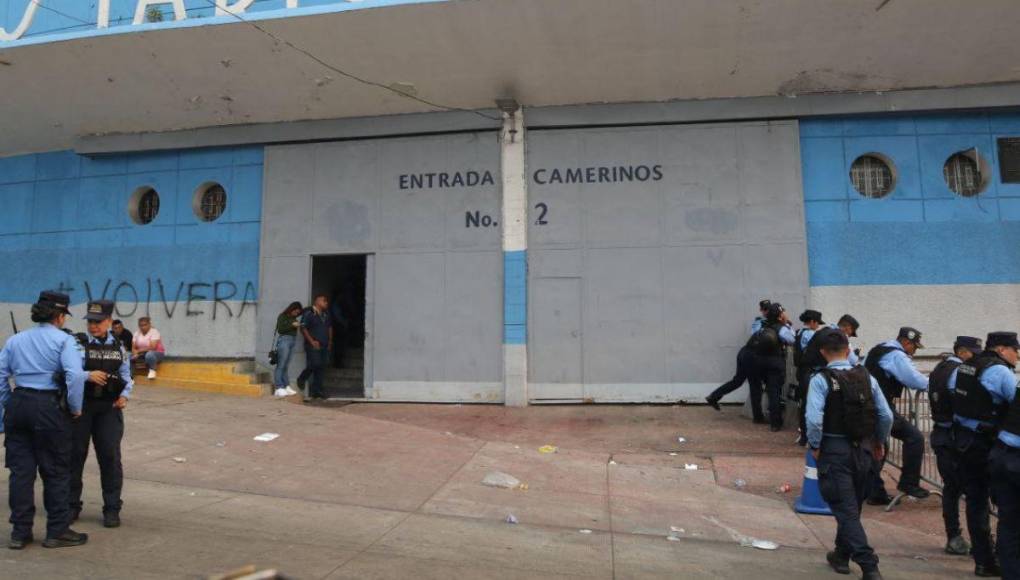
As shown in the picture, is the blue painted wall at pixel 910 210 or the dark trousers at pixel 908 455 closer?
the dark trousers at pixel 908 455

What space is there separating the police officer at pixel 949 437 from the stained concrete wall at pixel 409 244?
6996mm

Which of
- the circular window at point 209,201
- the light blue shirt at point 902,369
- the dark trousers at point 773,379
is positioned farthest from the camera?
the circular window at point 209,201

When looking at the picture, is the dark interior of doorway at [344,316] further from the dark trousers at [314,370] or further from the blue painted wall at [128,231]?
the blue painted wall at [128,231]

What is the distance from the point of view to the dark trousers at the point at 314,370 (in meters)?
11.0

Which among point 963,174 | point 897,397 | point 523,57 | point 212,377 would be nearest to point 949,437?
point 897,397

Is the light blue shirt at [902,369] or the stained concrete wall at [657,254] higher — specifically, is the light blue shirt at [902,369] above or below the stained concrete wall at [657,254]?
below

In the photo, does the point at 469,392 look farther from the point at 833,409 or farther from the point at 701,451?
the point at 833,409

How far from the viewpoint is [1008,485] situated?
13.3ft

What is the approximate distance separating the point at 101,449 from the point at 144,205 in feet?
31.9

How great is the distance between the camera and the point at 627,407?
34.7 feet

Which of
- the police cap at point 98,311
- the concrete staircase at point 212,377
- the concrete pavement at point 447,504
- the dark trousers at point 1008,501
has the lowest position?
the concrete pavement at point 447,504

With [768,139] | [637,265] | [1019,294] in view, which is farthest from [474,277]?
[1019,294]

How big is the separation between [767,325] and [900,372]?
325 centimetres

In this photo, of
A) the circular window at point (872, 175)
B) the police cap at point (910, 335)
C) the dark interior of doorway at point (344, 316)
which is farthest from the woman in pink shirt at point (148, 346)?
the circular window at point (872, 175)
